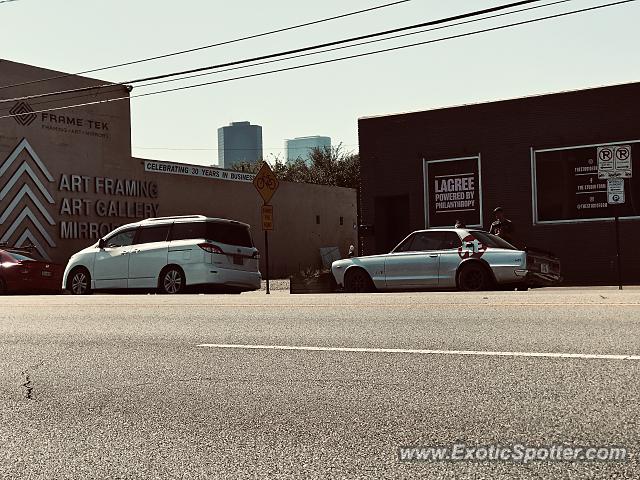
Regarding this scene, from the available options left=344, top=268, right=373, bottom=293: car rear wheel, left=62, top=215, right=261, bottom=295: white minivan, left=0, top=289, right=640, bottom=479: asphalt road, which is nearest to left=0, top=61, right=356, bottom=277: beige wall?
left=62, top=215, right=261, bottom=295: white minivan

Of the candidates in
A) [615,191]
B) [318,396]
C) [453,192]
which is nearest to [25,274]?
[453,192]

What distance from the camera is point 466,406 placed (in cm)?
543

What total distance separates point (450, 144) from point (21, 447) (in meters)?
21.9

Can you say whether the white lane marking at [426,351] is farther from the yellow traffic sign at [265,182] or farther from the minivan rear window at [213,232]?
the yellow traffic sign at [265,182]

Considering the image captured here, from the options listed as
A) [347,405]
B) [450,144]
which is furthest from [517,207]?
[347,405]

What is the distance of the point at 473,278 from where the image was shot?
57.3ft

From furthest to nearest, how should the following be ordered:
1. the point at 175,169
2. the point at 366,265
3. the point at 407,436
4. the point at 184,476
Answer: the point at 175,169 < the point at 366,265 < the point at 407,436 < the point at 184,476

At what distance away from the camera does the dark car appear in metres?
24.4

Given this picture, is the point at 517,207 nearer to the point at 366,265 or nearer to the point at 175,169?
the point at 366,265

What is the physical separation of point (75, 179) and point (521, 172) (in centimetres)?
1708

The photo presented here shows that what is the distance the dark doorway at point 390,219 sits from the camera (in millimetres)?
27062

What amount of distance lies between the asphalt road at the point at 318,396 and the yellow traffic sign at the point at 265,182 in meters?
10.1

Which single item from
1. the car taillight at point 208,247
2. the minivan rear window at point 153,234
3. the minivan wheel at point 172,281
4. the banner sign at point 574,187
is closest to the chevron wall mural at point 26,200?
the minivan rear window at point 153,234

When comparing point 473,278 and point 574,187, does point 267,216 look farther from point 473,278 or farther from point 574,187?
point 574,187
